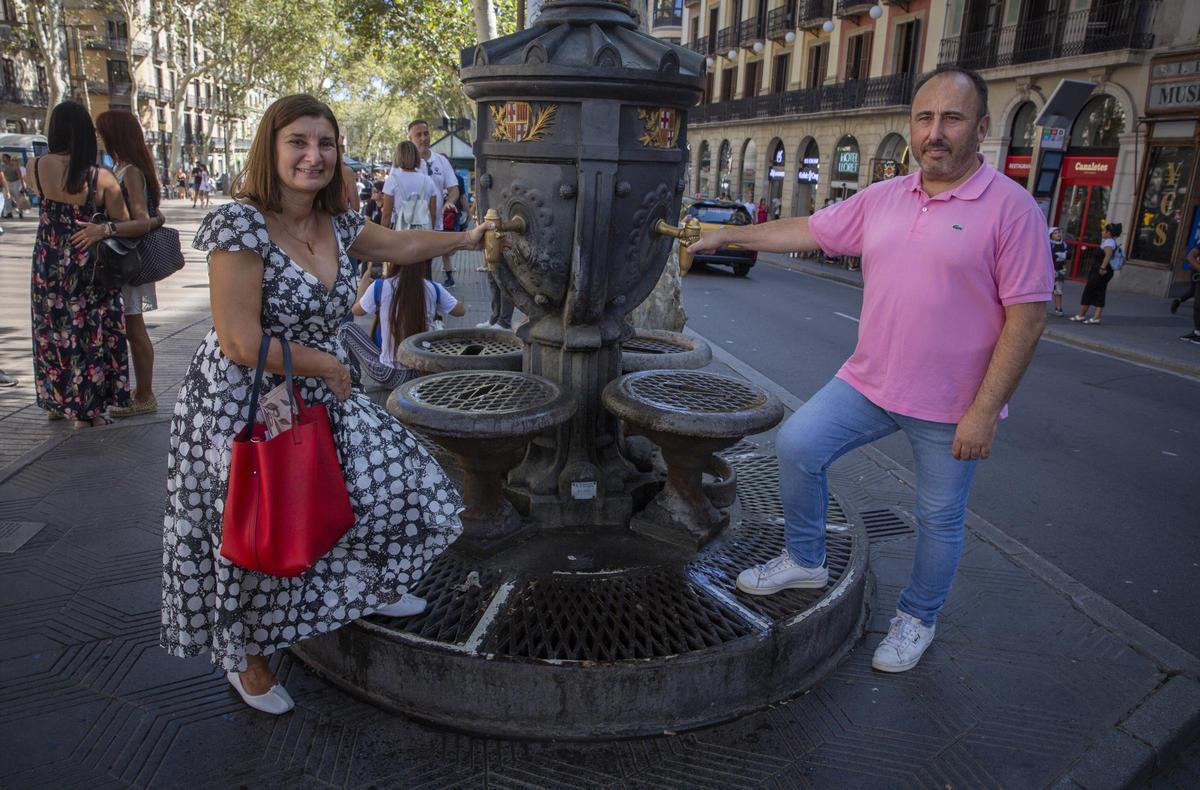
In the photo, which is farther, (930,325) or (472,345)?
(472,345)

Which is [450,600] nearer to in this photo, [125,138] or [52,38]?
[125,138]

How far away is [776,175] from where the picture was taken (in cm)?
3553

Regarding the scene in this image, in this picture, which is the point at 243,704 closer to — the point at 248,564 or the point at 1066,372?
the point at 248,564

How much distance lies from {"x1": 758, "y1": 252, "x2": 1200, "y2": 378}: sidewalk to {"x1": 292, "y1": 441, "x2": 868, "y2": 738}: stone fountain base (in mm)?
9755

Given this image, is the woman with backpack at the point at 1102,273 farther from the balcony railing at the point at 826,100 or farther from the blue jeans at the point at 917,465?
the blue jeans at the point at 917,465

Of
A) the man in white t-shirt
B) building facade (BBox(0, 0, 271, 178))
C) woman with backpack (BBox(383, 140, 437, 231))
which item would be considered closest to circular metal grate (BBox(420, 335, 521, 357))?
woman with backpack (BBox(383, 140, 437, 231))

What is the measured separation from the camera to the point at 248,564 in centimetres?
247

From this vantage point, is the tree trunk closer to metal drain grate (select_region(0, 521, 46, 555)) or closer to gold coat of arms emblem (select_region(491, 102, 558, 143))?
gold coat of arms emblem (select_region(491, 102, 558, 143))

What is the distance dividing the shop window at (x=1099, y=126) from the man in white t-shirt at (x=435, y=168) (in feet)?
52.0

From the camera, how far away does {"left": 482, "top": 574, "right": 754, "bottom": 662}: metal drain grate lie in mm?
2918

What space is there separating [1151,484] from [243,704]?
5.96 meters

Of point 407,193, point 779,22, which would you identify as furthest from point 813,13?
point 407,193

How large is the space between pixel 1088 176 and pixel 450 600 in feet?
70.9

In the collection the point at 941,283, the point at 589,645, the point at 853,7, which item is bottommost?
the point at 589,645
